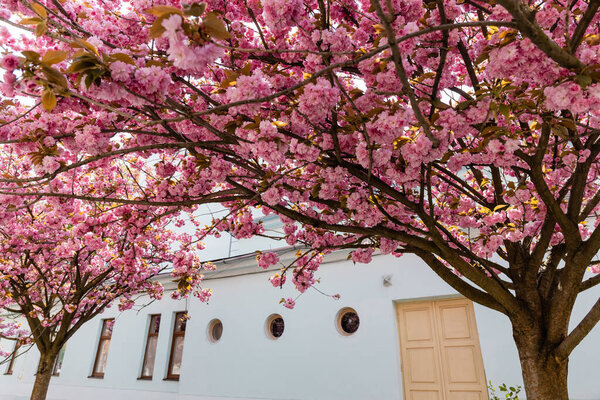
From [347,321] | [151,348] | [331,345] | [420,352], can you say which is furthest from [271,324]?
[151,348]

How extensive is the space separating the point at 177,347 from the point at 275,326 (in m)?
3.20

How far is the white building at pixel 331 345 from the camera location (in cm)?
577

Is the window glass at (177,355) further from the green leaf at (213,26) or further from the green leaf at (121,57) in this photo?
the green leaf at (213,26)

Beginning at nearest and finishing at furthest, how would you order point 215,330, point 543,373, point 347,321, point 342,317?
point 543,373
point 347,321
point 342,317
point 215,330

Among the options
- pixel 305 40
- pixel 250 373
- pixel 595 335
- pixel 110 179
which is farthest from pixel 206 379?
pixel 305 40

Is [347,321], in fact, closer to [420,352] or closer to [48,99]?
[420,352]

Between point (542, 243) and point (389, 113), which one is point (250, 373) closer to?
point (542, 243)

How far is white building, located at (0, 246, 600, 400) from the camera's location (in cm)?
577

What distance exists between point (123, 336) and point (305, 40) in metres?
10.3

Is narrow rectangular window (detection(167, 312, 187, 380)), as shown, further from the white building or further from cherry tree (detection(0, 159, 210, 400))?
cherry tree (detection(0, 159, 210, 400))

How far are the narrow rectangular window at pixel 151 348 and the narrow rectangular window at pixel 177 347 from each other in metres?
0.67

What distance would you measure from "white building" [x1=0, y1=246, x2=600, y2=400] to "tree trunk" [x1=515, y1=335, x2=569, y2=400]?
2847 millimetres

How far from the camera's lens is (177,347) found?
9625 millimetres

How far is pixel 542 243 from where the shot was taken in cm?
309
